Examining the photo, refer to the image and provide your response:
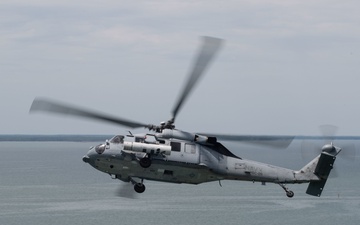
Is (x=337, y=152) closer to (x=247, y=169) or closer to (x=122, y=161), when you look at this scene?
(x=247, y=169)

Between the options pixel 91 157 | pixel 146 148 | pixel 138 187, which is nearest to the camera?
pixel 146 148

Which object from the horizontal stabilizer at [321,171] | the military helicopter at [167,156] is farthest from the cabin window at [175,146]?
the horizontal stabilizer at [321,171]

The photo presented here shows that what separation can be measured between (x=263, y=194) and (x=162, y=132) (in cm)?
15202

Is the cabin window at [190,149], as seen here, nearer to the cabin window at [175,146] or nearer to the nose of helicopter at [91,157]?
the cabin window at [175,146]

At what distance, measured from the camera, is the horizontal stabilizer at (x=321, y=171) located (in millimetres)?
37156

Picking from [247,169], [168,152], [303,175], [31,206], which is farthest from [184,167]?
[31,206]

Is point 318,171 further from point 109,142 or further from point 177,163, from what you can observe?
point 109,142

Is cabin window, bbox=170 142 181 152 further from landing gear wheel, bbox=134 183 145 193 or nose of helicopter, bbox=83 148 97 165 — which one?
nose of helicopter, bbox=83 148 97 165

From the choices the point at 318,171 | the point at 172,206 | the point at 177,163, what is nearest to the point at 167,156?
the point at 177,163

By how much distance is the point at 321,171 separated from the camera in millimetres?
37438

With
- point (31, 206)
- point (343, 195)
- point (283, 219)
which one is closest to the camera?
point (283, 219)

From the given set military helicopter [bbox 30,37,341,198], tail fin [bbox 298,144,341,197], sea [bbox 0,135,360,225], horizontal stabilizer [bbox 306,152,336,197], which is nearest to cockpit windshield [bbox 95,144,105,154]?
military helicopter [bbox 30,37,341,198]

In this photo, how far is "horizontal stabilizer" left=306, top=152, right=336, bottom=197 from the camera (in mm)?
37156

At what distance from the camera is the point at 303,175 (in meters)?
36.8
